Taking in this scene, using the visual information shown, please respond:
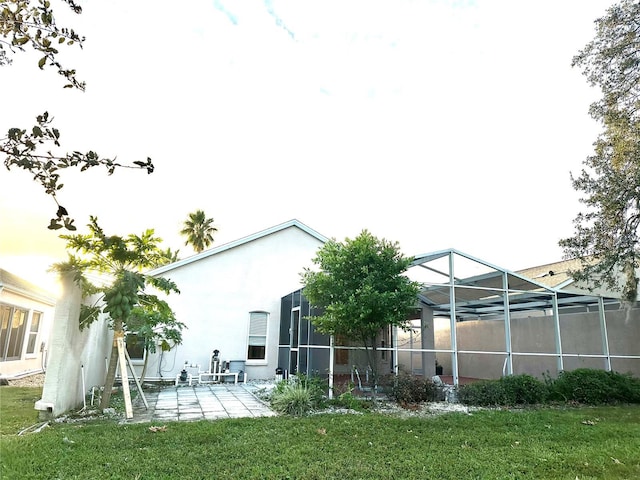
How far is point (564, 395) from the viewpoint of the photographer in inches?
408

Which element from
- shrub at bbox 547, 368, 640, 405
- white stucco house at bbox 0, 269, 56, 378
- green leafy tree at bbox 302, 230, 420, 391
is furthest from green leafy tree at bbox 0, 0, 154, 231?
shrub at bbox 547, 368, 640, 405

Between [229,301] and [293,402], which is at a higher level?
[229,301]

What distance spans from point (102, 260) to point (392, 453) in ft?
20.6

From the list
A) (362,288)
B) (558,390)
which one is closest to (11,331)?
(362,288)

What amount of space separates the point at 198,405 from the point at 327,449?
4373 millimetres

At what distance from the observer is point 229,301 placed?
48.1 feet

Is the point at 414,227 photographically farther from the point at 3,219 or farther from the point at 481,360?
the point at 3,219

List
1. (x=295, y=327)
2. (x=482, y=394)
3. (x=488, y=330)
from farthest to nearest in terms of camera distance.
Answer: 1. (x=488, y=330)
2. (x=295, y=327)
3. (x=482, y=394)

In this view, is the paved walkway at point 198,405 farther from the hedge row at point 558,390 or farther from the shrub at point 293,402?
the hedge row at point 558,390

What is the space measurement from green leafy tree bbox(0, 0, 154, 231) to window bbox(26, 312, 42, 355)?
650 inches

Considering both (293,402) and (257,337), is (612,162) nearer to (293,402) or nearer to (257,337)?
(293,402)

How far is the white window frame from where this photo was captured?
1450 cm

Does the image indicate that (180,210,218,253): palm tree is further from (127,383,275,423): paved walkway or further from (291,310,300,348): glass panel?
(127,383,275,423): paved walkway

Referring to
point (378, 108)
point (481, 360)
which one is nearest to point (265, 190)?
point (378, 108)
